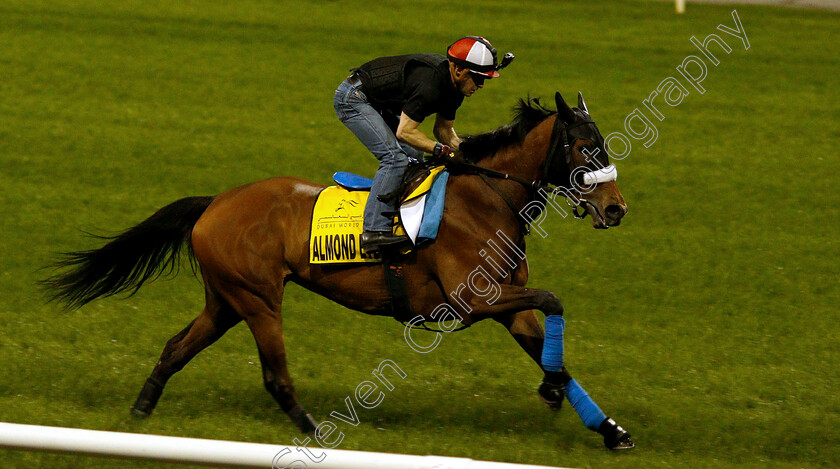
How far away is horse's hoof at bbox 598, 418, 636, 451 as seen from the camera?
563 centimetres

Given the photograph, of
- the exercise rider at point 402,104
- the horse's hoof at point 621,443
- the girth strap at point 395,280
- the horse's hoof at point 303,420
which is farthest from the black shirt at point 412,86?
the horse's hoof at point 621,443

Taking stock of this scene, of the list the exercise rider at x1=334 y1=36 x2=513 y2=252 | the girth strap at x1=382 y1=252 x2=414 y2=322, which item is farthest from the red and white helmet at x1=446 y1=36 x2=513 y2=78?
the girth strap at x1=382 y1=252 x2=414 y2=322

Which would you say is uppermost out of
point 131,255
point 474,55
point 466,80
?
point 474,55

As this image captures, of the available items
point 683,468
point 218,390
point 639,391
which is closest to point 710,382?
point 639,391

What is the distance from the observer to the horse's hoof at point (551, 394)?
5660 millimetres

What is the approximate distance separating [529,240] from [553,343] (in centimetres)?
399

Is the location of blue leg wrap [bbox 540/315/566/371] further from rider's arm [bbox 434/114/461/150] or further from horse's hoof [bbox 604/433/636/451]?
rider's arm [bbox 434/114/461/150]

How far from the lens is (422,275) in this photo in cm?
581

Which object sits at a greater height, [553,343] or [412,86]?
[412,86]

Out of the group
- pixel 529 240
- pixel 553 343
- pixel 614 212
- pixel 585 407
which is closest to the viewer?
pixel 553 343

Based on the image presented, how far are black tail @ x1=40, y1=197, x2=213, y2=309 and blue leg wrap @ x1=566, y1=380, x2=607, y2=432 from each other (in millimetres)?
2471

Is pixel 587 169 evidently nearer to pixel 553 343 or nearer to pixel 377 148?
pixel 553 343

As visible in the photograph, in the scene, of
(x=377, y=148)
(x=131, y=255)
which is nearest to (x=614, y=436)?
(x=377, y=148)

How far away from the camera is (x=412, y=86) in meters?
5.73
